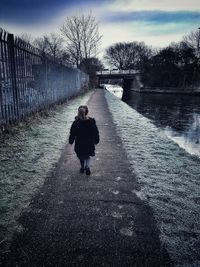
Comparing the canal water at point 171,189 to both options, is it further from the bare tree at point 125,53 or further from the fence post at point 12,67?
the bare tree at point 125,53

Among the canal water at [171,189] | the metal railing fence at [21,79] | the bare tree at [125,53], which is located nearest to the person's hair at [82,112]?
the canal water at [171,189]

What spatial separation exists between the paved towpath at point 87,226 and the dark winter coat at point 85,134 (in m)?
0.53

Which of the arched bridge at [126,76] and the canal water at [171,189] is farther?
the arched bridge at [126,76]

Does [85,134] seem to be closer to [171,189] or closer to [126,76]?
[171,189]

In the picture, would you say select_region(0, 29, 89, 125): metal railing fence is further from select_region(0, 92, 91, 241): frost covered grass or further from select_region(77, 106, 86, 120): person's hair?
select_region(77, 106, 86, 120): person's hair

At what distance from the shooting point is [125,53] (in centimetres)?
8956

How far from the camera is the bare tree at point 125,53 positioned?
88562mm

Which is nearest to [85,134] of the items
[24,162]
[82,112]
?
[82,112]

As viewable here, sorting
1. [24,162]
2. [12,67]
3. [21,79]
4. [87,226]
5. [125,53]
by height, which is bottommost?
[87,226]

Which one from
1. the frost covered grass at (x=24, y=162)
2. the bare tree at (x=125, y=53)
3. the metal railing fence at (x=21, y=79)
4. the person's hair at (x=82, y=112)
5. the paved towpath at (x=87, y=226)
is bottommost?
the paved towpath at (x=87, y=226)

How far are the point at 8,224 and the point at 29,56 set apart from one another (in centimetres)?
749

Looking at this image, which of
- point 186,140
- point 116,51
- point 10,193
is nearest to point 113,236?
point 10,193

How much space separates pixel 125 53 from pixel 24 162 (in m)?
91.9

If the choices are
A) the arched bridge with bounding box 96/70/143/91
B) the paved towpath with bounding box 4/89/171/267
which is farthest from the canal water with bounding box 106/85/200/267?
the arched bridge with bounding box 96/70/143/91
